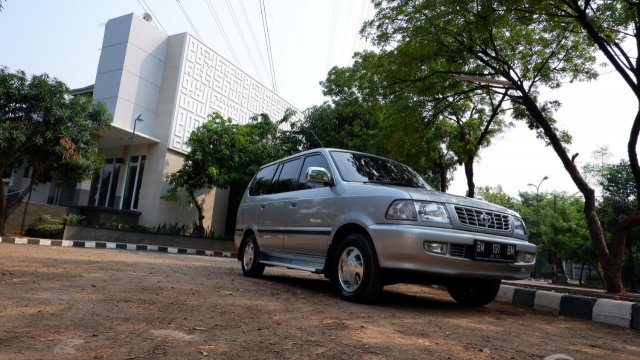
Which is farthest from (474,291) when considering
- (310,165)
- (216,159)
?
(216,159)

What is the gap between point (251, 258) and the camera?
654 centimetres

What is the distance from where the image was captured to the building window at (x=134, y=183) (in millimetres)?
19250

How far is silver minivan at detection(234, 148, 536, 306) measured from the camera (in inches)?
157

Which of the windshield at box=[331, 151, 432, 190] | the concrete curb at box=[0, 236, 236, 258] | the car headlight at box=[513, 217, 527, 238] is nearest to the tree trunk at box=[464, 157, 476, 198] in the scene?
the windshield at box=[331, 151, 432, 190]

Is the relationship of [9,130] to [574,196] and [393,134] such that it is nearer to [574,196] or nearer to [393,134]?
[393,134]

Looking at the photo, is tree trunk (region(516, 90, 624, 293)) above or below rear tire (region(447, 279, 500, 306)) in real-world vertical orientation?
above

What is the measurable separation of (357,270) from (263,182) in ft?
9.75

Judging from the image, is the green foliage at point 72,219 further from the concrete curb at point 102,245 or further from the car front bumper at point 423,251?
the car front bumper at point 423,251

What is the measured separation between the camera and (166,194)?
60.0ft

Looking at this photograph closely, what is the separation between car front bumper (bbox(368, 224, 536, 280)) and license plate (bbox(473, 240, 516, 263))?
0.14ft

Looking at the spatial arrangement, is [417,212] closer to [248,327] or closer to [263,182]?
[248,327]

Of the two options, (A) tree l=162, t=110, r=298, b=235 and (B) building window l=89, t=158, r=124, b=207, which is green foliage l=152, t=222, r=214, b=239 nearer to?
(A) tree l=162, t=110, r=298, b=235

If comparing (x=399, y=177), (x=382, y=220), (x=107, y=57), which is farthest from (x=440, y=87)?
(x=107, y=57)

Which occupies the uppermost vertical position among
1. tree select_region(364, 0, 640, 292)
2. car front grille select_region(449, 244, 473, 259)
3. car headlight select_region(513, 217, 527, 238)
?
tree select_region(364, 0, 640, 292)
